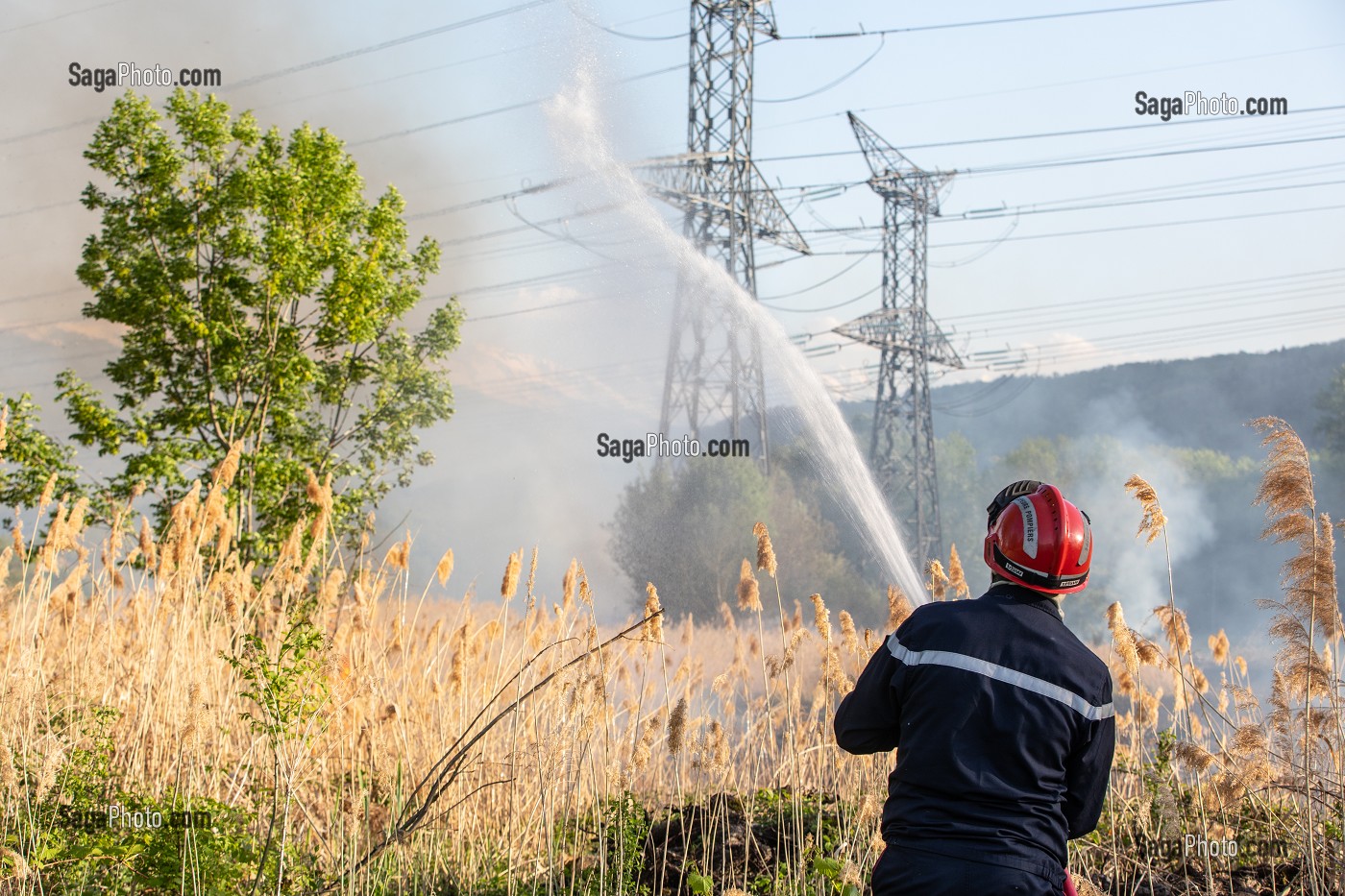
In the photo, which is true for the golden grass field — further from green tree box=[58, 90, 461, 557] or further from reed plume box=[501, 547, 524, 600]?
green tree box=[58, 90, 461, 557]

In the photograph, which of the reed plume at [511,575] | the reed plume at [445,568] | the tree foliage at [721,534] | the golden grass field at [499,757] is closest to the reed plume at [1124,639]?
the golden grass field at [499,757]

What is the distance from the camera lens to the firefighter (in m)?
2.87

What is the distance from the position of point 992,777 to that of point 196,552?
4783 mm

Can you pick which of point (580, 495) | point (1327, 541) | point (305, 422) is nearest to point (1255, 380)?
point (580, 495)

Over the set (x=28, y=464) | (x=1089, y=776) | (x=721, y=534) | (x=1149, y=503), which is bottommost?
(x=1089, y=776)

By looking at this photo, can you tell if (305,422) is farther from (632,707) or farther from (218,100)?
(632,707)

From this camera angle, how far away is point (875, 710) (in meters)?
3.09

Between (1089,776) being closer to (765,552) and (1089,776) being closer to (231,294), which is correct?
(765,552)

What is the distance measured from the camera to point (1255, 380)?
103625 millimetres

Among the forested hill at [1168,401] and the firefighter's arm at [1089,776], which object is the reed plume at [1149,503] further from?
the forested hill at [1168,401]

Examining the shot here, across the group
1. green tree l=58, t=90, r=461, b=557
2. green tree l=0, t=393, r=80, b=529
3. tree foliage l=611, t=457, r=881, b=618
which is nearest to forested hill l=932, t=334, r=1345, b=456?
tree foliage l=611, t=457, r=881, b=618

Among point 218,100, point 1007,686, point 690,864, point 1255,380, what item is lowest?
point 690,864

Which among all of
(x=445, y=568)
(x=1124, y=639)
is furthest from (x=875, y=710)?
(x=445, y=568)

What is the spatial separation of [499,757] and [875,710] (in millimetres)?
3037
